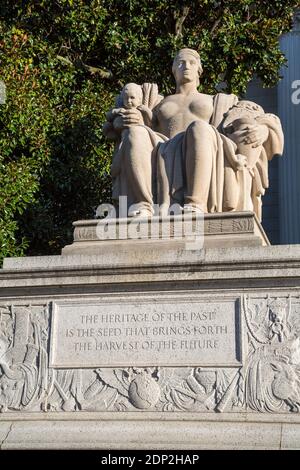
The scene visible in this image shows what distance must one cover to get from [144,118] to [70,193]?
3.73 meters

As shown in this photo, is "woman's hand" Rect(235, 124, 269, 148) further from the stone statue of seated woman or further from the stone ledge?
the stone ledge

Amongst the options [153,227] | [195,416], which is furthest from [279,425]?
[153,227]

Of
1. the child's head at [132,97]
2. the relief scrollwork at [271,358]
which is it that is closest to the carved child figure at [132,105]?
the child's head at [132,97]

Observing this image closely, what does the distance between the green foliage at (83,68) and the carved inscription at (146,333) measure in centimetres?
416

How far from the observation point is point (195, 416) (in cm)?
673

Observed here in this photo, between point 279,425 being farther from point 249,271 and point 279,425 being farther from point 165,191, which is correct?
point 165,191

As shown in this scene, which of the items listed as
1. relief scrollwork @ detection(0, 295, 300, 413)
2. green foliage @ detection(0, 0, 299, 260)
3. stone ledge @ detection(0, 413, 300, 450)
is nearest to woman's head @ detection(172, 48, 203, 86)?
green foliage @ detection(0, 0, 299, 260)

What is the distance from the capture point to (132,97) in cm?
894

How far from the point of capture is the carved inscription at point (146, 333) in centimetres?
696

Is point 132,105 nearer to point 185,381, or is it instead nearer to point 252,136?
point 252,136

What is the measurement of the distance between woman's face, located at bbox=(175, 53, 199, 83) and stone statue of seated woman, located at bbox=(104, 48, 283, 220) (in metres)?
0.01
